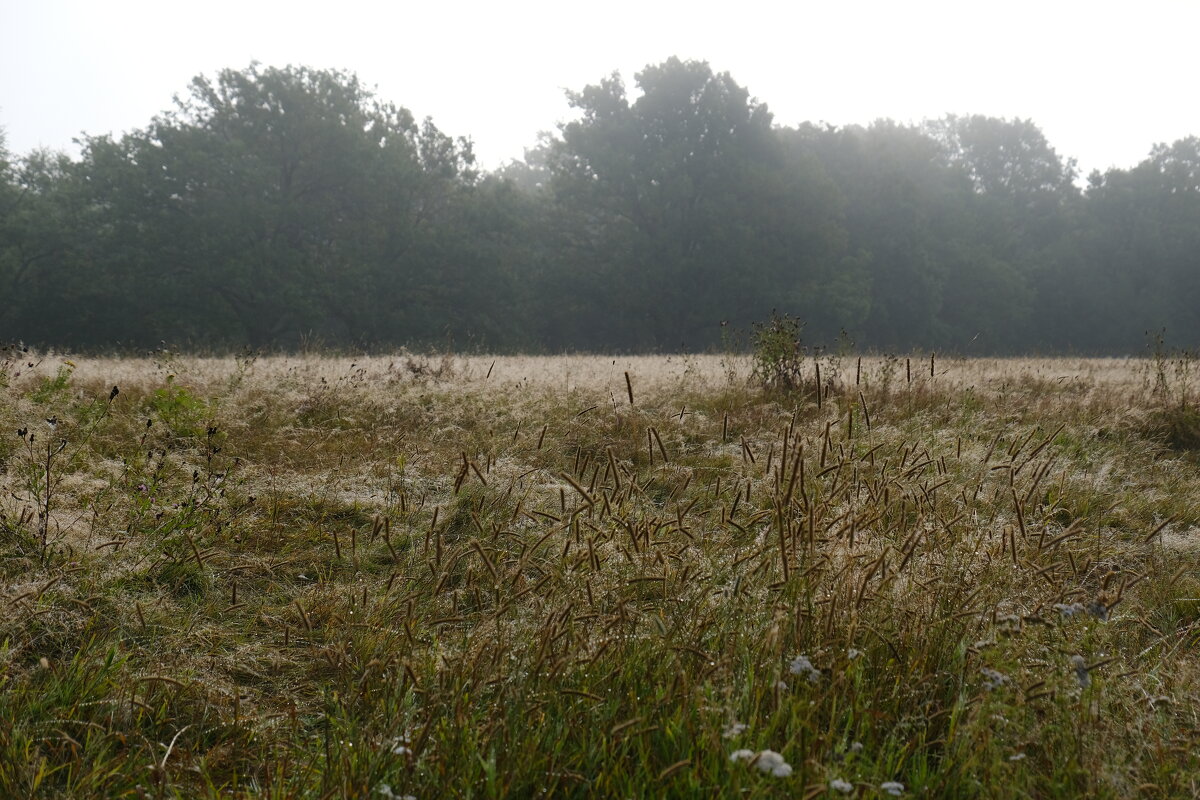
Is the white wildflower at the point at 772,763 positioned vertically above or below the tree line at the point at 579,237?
below

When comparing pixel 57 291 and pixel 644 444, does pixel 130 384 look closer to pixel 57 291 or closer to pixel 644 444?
pixel 644 444

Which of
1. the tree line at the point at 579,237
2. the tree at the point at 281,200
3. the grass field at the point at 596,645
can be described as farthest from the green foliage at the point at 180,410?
the tree at the point at 281,200

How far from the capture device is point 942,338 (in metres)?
38.4

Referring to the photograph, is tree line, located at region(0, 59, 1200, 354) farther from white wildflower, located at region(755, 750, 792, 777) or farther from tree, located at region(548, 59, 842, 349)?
white wildflower, located at region(755, 750, 792, 777)

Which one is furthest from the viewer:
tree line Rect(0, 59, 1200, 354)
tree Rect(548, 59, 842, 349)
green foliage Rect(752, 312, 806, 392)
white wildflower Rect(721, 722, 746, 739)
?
tree Rect(548, 59, 842, 349)

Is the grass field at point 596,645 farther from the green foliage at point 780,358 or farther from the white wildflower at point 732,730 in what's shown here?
the green foliage at point 780,358

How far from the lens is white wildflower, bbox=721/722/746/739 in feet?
5.39

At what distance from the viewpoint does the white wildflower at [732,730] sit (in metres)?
1.64

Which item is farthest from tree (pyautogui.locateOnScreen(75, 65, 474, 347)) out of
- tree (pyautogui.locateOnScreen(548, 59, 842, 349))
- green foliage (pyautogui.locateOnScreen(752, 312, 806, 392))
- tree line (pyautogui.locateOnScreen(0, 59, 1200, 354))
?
green foliage (pyautogui.locateOnScreen(752, 312, 806, 392))

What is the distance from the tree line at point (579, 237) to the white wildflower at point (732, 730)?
961 inches

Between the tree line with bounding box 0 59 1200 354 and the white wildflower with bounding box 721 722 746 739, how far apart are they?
24419mm

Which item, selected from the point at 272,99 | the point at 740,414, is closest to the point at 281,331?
the point at 272,99

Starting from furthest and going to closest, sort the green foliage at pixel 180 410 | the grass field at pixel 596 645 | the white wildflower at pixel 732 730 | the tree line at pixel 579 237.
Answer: the tree line at pixel 579 237
the green foliage at pixel 180 410
the grass field at pixel 596 645
the white wildflower at pixel 732 730

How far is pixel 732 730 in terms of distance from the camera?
173 centimetres
